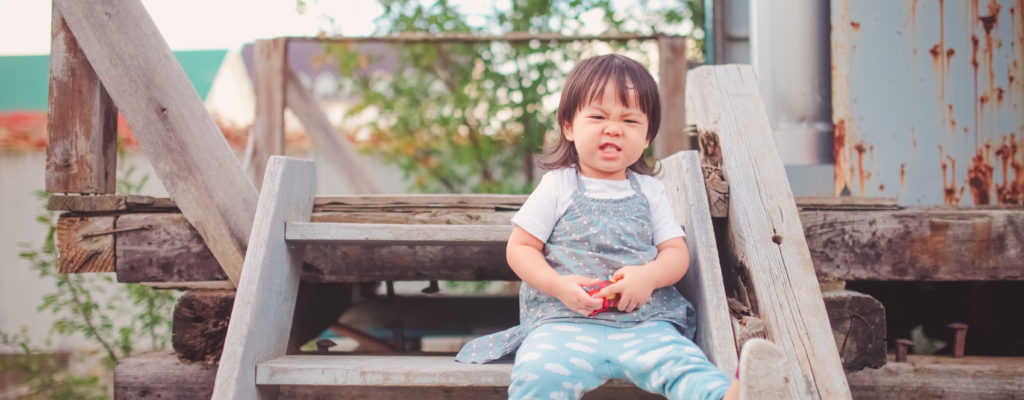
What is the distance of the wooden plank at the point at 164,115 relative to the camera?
1.92 meters

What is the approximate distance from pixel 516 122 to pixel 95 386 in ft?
10.4

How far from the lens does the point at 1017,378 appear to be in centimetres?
206

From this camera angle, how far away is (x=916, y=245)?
204 centimetres

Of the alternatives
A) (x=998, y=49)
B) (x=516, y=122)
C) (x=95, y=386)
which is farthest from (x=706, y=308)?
(x=516, y=122)

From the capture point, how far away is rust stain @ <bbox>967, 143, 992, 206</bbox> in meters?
2.72

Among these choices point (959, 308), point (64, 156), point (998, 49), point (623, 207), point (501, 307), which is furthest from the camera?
point (501, 307)

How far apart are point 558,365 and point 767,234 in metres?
0.57

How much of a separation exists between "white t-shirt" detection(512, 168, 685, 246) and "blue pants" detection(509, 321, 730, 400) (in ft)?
0.82

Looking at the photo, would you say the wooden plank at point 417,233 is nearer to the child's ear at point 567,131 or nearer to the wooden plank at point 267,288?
the wooden plank at point 267,288

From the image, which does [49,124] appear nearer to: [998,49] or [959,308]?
[998,49]

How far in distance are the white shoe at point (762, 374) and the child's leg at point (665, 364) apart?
0.39 feet

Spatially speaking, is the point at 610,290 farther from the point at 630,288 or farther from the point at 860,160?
the point at 860,160

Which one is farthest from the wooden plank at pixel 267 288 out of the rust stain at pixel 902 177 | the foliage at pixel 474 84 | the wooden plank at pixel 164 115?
the foliage at pixel 474 84

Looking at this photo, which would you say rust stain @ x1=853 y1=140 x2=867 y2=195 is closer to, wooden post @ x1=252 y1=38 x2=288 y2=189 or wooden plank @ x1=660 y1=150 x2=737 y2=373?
wooden plank @ x1=660 y1=150 x2=737 y2=373
